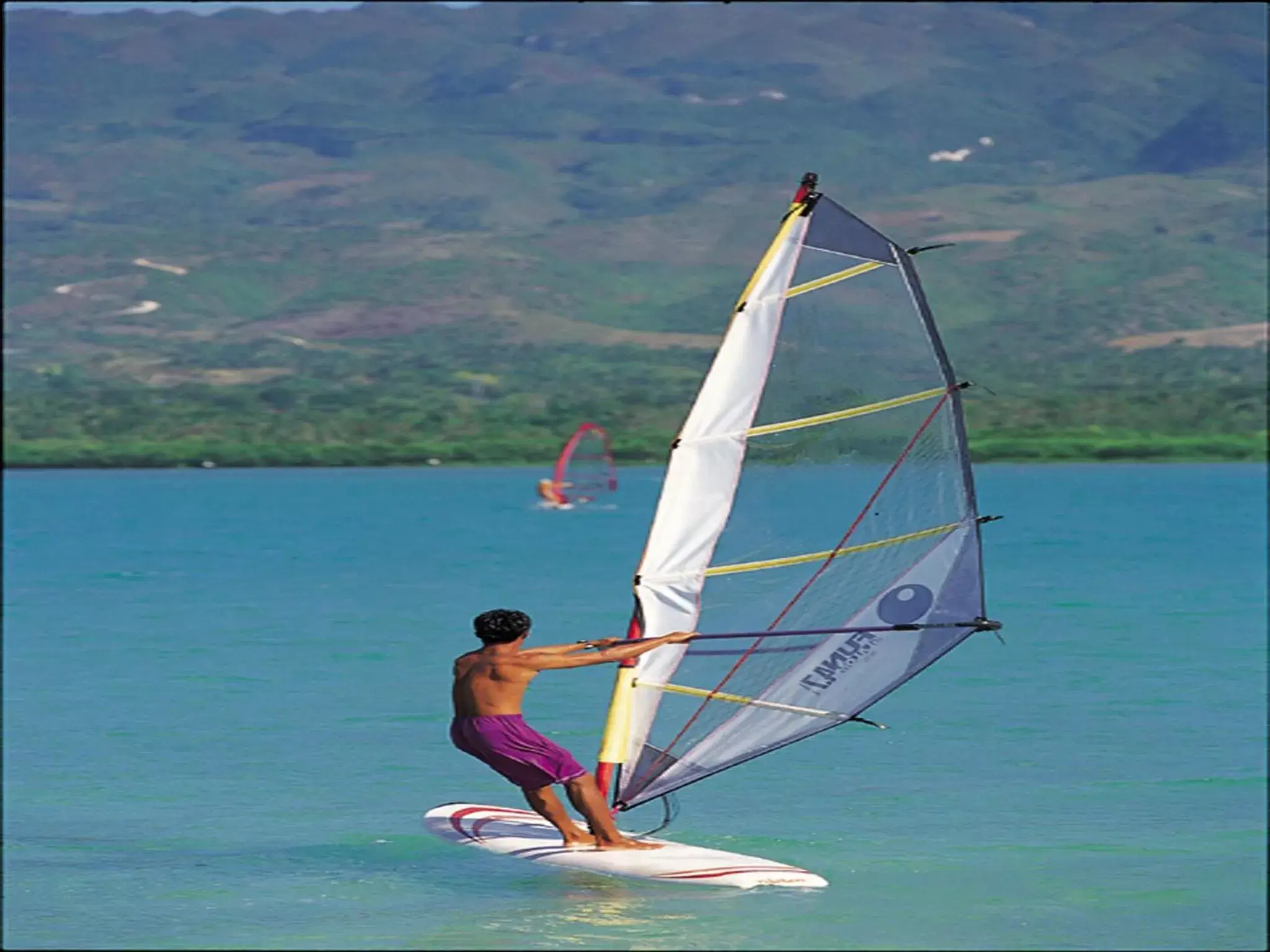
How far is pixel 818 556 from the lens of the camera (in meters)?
13.2

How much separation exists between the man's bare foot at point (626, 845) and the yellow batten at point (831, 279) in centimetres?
322

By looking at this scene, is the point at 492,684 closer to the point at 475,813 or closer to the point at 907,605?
the point at 475,813

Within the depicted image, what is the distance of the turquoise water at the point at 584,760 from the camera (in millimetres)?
12570

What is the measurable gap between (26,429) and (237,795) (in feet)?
532

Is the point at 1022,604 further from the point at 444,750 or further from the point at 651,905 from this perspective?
the point at 651,905

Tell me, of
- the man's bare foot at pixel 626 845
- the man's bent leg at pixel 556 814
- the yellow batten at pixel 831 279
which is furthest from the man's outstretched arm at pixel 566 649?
the yellow batten at pixel 831 279

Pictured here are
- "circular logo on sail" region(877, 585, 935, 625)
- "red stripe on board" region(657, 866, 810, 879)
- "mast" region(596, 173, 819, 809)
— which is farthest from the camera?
"circular logo on sail" region(877, 585, 935, 625)

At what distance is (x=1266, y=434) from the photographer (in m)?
156

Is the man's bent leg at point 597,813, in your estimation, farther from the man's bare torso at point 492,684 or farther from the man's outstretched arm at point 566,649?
the man's outstretched arm at point 566,649

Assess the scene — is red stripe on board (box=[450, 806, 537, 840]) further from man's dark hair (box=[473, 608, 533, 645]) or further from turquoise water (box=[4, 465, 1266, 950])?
man's dark hair (box=[473, 608, 533, 645])

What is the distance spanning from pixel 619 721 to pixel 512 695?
37.6 inches

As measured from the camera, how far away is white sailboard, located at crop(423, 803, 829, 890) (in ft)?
41.7

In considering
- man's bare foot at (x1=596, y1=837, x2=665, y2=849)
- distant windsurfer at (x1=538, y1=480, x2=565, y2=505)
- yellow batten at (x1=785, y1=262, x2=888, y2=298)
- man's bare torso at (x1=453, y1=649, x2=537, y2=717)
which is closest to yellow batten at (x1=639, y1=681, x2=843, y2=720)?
man's bare foot at (x1=596, y1=837, x2=665, y2=849)

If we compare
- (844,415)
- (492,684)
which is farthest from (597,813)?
(844,415)
